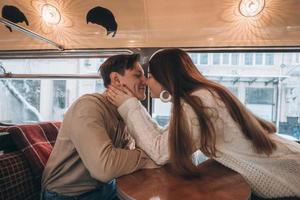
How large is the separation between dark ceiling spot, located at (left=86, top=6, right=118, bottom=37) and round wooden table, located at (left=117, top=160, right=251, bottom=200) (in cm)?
166

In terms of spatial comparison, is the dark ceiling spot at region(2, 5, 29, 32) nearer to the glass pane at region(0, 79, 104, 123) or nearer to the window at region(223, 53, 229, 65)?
the glass pane at region(0, 79, 104, 123)

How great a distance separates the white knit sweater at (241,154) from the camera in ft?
3.79

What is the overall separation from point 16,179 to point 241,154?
1201 millimetres

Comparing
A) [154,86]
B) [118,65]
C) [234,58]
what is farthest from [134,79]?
[234,58]

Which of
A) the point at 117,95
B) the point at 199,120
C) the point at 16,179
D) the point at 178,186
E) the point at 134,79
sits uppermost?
the point at 134,79

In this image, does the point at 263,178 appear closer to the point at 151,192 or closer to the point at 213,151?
the point at 213,151

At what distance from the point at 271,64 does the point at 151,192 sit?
6.09ft

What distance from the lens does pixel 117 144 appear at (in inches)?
59.9

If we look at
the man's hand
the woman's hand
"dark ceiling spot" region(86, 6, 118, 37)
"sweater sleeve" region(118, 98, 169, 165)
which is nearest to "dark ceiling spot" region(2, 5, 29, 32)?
"dark ceiling spot" region(86, 6, 118, 37)

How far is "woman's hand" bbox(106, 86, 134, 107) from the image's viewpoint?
1.38m

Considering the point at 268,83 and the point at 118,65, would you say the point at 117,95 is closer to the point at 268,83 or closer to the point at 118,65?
the point at 118,65

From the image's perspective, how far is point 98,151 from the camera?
112 centimetres

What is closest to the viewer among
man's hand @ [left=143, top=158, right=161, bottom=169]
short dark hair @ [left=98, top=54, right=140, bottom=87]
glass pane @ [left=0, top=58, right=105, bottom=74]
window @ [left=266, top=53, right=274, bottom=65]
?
man's hand @ [left=143, top=158, right=161, bottom=169]

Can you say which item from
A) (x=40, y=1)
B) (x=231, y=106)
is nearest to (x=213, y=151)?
(x=231, y=106)
